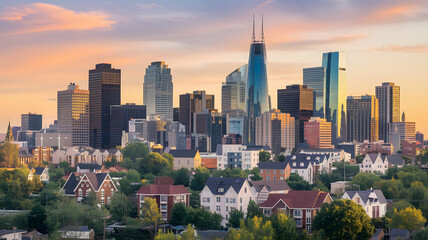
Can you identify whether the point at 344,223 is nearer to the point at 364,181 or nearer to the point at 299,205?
the point at 299,205

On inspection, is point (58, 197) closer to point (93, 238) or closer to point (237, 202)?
point (93, 238)

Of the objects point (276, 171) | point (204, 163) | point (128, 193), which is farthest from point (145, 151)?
point (128, 193)

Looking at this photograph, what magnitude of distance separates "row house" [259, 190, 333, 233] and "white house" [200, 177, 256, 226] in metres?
4.55

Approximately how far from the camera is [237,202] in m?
86.4

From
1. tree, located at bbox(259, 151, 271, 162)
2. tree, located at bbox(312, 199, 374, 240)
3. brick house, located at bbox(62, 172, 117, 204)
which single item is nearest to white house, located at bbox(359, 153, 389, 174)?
tree, located at bbox(259, 151, 271, 162)

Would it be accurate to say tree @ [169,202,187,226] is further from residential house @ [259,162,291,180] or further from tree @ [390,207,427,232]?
residential house @ [259,162,291,180]

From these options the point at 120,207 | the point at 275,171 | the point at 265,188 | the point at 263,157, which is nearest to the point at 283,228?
the point at 265,188

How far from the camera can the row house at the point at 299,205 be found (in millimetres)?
79812

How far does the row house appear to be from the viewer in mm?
79812

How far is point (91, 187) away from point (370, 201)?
37701mm

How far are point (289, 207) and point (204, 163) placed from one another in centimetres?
10139

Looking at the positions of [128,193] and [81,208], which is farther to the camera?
[128,193]

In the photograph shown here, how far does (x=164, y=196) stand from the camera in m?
88.4

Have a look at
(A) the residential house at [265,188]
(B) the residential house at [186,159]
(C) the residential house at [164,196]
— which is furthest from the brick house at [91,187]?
(B) the residential house at [186,159]
